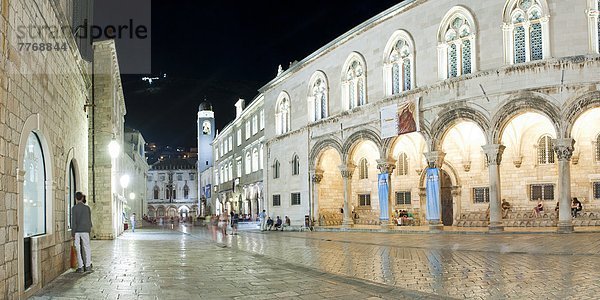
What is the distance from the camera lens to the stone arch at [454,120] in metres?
23.3

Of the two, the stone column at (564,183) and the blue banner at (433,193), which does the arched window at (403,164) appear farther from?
the stone column at (564,183)

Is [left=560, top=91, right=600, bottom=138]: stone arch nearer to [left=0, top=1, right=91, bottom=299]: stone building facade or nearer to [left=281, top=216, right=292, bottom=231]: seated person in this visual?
[left=0, top=1, right=91, bottom=299]: stone building facade

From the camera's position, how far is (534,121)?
25984 millimetres

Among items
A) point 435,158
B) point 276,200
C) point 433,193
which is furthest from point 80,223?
point 276,200

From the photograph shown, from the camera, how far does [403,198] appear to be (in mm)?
32969

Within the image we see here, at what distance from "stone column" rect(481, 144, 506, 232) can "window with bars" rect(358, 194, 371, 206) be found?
41.3ft

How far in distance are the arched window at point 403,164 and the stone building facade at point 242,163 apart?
51.0 ft

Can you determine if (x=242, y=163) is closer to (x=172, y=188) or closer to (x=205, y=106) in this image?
(x=205, y=106)

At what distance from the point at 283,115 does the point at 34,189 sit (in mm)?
30556

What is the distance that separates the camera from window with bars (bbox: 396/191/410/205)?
32719 mm

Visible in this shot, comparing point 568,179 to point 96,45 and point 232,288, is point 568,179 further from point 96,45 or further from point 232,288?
point 96,45

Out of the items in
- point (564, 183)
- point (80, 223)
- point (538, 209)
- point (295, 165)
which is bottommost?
point (538, 209)

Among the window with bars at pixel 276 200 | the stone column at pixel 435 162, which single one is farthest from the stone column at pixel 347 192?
the window with bars at pixel 276 200

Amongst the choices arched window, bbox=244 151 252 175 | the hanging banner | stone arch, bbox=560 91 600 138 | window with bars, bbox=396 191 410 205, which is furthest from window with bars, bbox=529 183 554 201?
arched window, bbox=244 151 252 175
